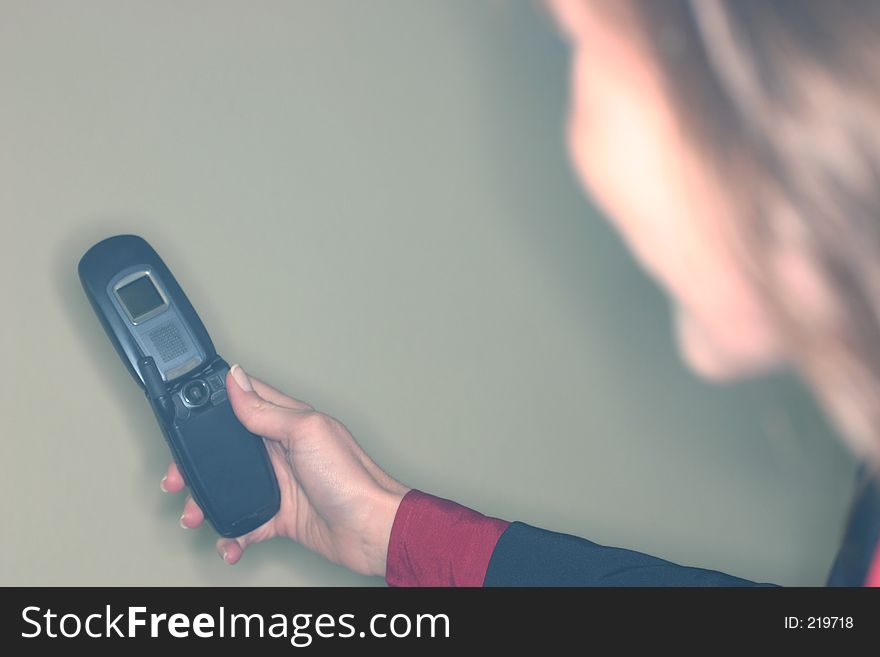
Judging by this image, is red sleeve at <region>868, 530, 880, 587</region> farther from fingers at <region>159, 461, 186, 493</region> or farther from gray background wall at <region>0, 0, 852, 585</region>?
fingers at <region>159, 461, 186, 493</region>

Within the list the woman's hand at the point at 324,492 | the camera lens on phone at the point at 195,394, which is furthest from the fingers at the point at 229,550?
the camera lens on phone at the point at 195,394

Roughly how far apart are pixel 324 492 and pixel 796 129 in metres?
0.41

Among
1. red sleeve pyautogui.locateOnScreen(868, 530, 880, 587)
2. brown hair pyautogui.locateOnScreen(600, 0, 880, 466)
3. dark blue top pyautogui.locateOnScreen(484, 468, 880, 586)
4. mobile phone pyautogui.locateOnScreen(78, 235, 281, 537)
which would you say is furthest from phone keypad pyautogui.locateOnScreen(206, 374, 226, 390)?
red sleeve pyautogui.locateOnScreen(868, 530, 880, 587)

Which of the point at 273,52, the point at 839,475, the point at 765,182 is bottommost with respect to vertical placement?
the point at 839,475

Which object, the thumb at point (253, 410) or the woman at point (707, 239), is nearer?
the woman at point (707, 239)

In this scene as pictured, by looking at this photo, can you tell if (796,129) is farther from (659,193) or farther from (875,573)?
(875,573)

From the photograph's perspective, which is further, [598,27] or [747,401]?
[747,401]

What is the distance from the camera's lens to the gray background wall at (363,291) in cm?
63

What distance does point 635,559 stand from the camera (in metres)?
0.67

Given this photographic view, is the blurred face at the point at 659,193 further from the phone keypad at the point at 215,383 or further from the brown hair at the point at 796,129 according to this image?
the phone keypad at the point at 215,383

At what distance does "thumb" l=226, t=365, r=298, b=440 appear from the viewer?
25.7 inches
